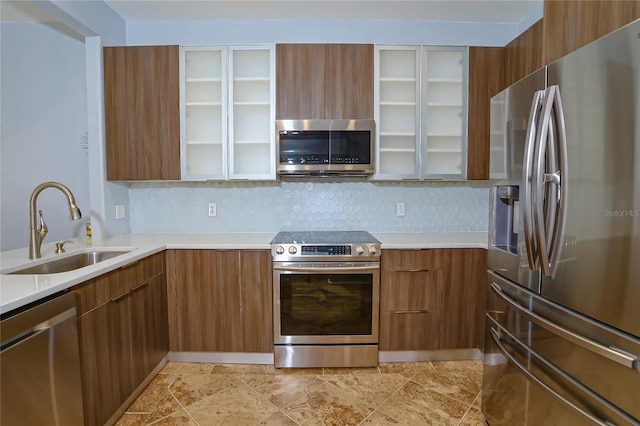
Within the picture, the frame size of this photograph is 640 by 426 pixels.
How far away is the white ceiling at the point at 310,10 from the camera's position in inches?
100.0

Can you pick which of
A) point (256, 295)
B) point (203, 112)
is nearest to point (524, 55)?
point (203, 112)

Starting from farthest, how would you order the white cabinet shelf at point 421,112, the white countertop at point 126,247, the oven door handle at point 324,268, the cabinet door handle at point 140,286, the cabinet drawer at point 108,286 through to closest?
1. the white cabinet shelf at point 421,112
2. the oven door handle at point 324,268
3. the cabinet door handle at point 140,286
4. the cabinet drawer at point 108,286
5. the white countertop at point 126,247

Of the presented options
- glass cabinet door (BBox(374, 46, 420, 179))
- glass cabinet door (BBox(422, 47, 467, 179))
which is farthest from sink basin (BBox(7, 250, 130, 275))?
glass cabinet door (BBox(422, 47, 467, 179))

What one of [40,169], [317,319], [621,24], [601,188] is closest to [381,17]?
[621,24]

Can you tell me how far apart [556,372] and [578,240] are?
523mm

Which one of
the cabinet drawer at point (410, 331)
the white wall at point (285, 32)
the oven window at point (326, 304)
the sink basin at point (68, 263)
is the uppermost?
the white wall at point (285, 32)

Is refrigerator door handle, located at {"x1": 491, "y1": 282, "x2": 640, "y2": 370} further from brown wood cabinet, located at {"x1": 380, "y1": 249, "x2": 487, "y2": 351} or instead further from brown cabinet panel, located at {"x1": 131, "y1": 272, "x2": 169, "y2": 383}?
brown cabinet panel, located at {"x1": 131, "y1": 272, "x2": 169, "y2": 383}

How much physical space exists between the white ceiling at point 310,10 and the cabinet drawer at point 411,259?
6.56 ft

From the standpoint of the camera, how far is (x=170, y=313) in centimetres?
245

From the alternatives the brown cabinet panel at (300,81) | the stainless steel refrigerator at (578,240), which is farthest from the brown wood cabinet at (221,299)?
the stainless steel refrigerator at (578,240)

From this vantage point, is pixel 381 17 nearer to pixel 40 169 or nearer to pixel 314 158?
pixel 314 158

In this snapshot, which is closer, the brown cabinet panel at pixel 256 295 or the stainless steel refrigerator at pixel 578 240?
the stainless steel refrigerator at pixel 578 240

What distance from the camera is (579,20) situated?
129 cm

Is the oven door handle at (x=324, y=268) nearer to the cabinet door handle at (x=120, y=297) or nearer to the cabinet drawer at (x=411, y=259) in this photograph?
the cabinet drawer at (x=411, y=259)
